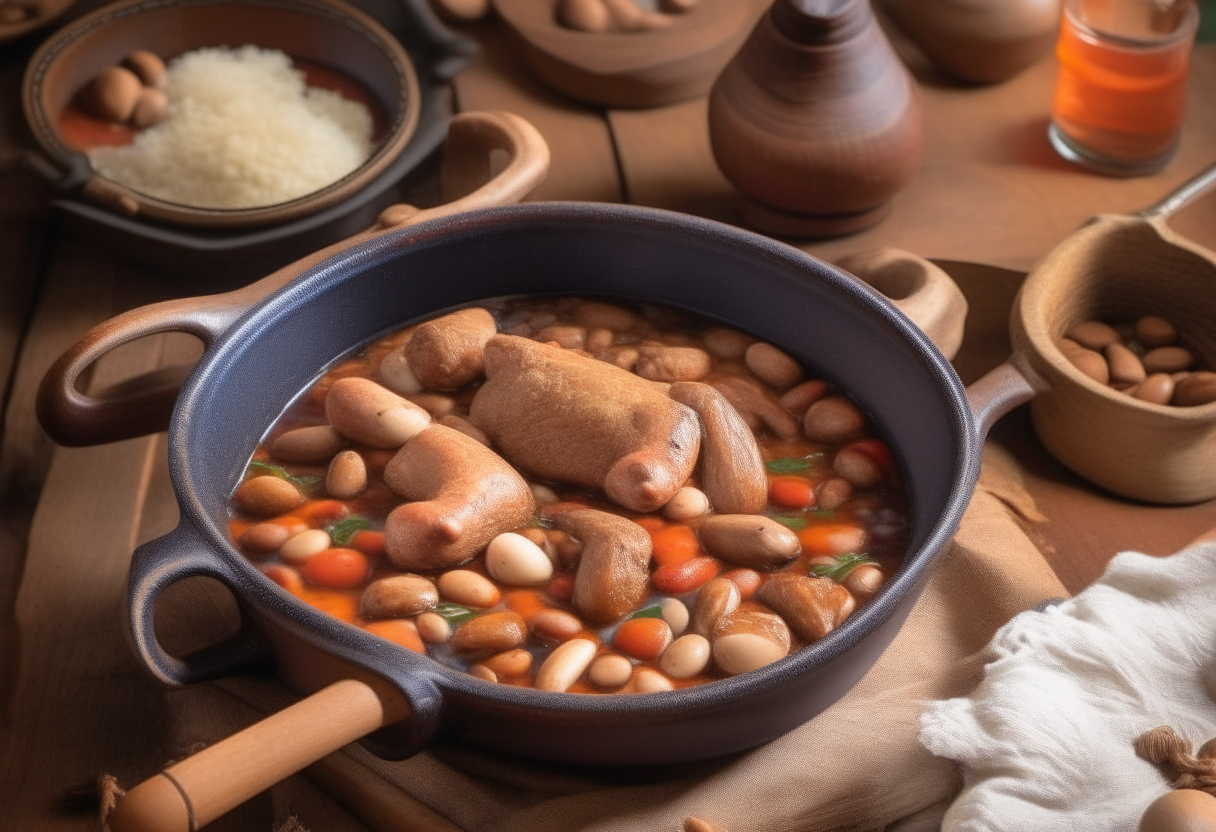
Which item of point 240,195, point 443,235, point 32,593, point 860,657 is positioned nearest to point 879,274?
point 443,235

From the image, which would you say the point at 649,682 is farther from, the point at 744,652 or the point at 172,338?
the point at 172,338

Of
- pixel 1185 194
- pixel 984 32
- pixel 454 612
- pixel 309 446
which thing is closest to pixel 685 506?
pixel 454 612

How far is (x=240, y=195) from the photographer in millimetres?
1472

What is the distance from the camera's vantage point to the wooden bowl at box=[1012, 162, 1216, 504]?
1177mm

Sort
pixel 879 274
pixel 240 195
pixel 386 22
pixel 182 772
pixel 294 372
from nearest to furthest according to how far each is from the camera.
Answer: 1. pixel 182 772
2. pixel 294 372
3. pixel 879 274
4. pixel 240 195
5. pixel 386 22

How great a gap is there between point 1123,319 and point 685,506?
59cm

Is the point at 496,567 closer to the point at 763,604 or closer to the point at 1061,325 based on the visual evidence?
the point at 763,604

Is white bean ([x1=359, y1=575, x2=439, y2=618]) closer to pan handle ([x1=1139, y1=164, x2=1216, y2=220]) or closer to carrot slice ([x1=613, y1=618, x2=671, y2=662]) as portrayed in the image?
carrot slice ([x1=613, y1=618, x2=671, y2=662])

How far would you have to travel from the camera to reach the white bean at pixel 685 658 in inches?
35.2

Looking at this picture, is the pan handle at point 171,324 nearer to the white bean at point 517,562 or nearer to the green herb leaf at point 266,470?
the green herb leaf at point 266,470

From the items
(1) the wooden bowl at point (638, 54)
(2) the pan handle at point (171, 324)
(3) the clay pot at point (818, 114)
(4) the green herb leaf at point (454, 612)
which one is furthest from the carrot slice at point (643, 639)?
(1) the wooden bowl at point (638, 54)

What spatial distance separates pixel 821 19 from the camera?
137cm

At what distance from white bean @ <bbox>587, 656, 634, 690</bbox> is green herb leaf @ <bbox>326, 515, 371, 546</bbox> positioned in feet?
0.71

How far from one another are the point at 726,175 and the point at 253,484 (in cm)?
69
